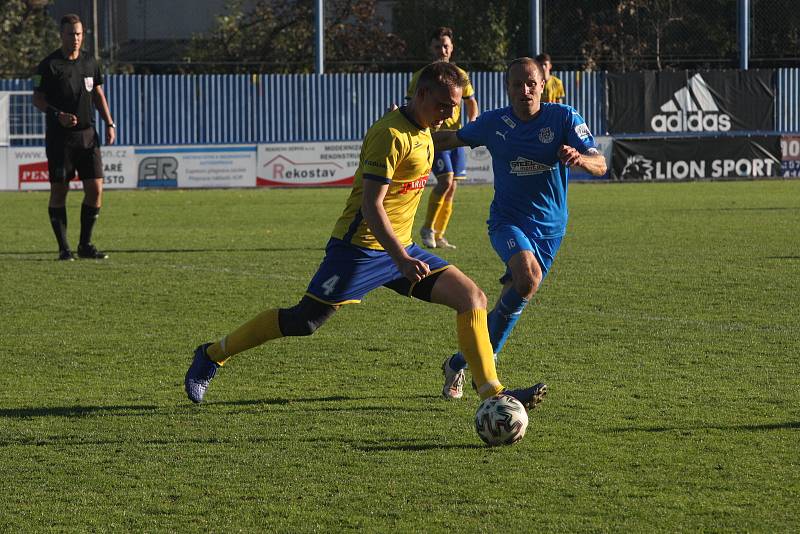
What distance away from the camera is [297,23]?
Answer: 3719cm

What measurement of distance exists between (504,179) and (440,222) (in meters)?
6.79

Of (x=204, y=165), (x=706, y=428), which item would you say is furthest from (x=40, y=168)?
(x=706, y=428)

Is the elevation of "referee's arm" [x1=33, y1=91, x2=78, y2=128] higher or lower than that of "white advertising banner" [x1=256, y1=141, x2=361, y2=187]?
higher

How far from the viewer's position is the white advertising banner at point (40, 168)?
978 inches

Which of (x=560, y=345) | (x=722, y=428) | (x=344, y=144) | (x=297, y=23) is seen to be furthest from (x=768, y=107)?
(x=722, y=428)

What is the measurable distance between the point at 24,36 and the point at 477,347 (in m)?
32.8

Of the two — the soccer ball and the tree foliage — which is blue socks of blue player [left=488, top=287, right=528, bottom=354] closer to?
the soccer ball

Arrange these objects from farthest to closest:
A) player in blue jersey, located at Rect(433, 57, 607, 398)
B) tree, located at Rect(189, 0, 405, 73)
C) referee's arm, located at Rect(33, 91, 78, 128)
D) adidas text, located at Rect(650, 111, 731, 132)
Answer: tree, located at Rect(189, 0, 405, 73) → adidas text, located at Rect(650, 111, 731, 132) → referee's arm, located at Rect(33, 91, 78, 128) → player in blue jersey, located at Rect(433, 57, 607, 398)

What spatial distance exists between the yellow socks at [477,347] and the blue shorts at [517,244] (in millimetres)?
798

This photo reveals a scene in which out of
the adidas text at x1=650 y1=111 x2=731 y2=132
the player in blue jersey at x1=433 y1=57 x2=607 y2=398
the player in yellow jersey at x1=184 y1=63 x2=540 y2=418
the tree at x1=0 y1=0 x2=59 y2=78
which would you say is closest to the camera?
the player in yellow jersey at x1=184 y1=63 x2=540 y2=418

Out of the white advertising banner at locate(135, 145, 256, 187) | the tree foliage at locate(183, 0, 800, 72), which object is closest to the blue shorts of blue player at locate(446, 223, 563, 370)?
the white advertising banner at locate(135, 145, 256, 187)

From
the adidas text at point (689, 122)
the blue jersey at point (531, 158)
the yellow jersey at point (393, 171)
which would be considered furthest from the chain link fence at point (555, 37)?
the yellow jersey at point (393, 171)

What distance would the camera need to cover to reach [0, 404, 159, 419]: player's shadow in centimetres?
596

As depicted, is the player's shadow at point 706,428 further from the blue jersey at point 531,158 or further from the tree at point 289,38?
the tree at point 289,38
